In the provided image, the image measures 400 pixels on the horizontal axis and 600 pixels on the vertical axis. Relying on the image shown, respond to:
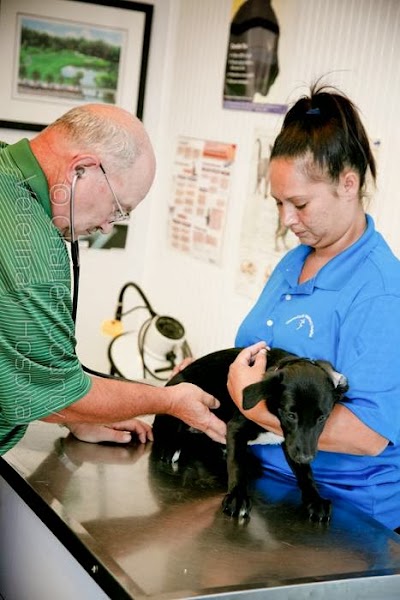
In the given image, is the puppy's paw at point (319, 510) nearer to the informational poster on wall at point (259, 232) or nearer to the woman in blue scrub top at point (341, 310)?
the woman in blue scrub top at point (341, 310)

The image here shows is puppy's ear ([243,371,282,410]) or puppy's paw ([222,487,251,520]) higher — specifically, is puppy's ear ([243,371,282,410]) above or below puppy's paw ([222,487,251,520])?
above

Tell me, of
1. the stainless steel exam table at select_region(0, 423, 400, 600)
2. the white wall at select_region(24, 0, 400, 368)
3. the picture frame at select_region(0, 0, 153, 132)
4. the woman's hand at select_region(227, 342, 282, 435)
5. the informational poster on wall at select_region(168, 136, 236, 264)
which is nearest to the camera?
the stainless steel exam table at select_region(0, 423, 400, 600)

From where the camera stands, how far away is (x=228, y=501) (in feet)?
4.60

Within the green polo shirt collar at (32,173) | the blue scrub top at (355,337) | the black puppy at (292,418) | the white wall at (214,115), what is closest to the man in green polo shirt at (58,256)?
the green polo shirt collar at (32,173)

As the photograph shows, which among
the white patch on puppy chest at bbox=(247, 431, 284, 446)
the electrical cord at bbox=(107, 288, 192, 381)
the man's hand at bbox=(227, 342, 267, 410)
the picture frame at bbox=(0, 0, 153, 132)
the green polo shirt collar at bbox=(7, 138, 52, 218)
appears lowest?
the electrical cord at bbox=(107, 288, 192, 381)

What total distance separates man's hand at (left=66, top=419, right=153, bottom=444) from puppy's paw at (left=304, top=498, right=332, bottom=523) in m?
0.40

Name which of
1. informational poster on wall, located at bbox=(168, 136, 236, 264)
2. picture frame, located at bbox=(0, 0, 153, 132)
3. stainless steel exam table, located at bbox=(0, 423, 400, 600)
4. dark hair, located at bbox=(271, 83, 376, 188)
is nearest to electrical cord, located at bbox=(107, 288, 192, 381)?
informational poster on wall, located at bbox=(168, 136, 236, 264)

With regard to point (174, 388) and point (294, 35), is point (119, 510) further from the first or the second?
point (294, 35)

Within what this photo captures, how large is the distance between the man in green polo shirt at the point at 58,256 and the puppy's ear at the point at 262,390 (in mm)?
167

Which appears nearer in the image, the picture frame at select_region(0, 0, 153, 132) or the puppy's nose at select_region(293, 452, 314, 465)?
the puppy's nose at select_region(293, 452, 314, 465)

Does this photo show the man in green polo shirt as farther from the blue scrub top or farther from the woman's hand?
the blue scrub top

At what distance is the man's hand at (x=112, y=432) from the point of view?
64.0 inches

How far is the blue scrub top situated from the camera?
4.57 feet

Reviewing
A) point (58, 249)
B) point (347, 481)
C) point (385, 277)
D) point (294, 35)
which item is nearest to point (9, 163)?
point (58, 249)
